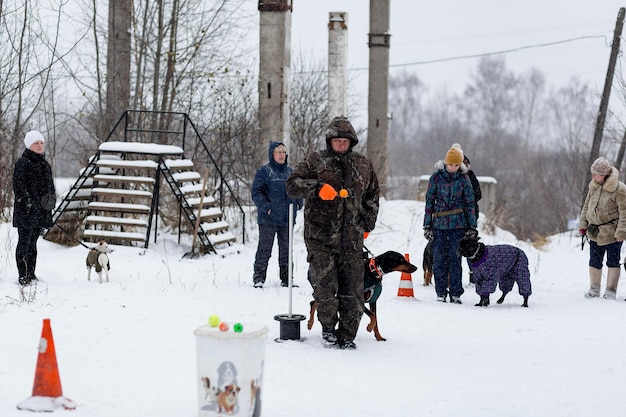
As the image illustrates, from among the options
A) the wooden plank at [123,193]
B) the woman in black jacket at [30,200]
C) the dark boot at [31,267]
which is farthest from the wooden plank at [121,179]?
the dark boot at [31,267]

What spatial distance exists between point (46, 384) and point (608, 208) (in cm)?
778

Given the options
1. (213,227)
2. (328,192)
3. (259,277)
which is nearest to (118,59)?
(213,227)

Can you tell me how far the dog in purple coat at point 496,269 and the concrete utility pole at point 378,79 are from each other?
29.5 feet

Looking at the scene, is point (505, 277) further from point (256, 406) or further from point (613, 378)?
point (256, 406)

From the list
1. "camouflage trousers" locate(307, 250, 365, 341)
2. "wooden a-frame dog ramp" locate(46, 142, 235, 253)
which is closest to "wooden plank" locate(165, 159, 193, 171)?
"wooden a-frame dog ramp" locate(46, 142, 235, 253)

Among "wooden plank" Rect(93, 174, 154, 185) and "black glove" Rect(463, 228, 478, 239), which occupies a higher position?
"wooden plank" Rect(93, 174, 154, 185)

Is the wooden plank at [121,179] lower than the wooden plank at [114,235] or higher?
higher

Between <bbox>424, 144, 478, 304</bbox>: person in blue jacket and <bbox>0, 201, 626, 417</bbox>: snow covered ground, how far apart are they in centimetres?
38

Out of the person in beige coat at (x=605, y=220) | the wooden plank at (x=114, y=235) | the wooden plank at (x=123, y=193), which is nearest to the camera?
the person in beige coat at (x=605, y=220)

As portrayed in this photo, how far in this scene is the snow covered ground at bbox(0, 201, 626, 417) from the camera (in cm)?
576

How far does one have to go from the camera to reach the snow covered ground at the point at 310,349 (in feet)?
18.9

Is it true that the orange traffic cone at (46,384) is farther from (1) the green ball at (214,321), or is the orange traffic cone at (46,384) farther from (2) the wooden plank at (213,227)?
(2) the wooden plank at (213,227)

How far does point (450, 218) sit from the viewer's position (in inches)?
392

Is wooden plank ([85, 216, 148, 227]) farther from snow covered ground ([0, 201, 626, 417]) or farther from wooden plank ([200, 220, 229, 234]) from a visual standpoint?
snow covered ground ([0, 201, 626, 417])
